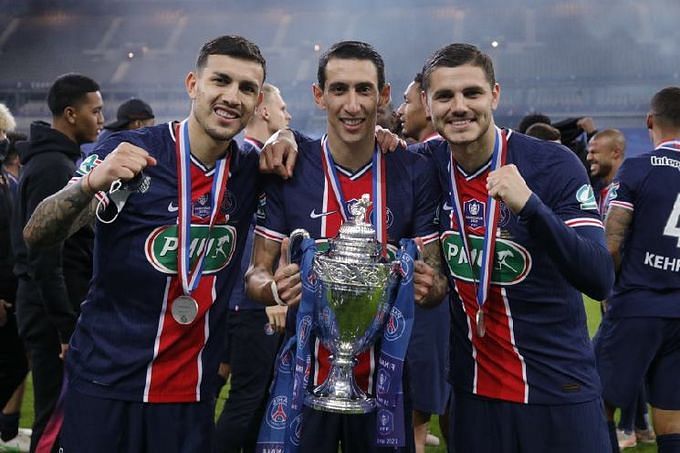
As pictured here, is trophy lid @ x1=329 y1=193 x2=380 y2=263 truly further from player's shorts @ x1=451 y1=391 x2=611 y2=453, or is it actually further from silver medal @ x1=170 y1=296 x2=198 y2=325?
player's shorts @ x1=451 y1=391 x2=611 y2=453

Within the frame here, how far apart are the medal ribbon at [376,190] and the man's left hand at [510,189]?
377 mm

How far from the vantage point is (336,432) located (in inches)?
96.9

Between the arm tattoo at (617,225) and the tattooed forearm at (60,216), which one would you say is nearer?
the tattooed forearm at (60,216)

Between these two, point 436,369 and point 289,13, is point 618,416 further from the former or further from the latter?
point 289,13

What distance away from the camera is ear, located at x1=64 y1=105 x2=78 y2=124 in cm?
404

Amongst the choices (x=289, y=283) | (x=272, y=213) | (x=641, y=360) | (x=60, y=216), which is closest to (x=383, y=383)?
(x=289, y=283)

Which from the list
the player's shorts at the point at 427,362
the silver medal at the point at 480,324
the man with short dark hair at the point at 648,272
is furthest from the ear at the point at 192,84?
the man with short dark hair at the point at 648,272

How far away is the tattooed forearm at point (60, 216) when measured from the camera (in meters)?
2.30

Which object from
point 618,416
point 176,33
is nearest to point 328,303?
point 618,416

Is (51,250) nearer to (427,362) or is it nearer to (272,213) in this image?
(272,213)

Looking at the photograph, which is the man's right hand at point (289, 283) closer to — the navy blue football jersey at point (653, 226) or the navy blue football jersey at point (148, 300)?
the navy blue football jersey at point (148, 300)

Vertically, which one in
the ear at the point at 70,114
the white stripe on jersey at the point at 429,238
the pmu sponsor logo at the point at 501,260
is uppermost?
the ear at the point at 70,114

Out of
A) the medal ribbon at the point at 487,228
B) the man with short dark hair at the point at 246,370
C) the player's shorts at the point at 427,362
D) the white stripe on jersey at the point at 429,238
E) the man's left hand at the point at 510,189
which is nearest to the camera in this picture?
the man's left hand at the point at 510,189

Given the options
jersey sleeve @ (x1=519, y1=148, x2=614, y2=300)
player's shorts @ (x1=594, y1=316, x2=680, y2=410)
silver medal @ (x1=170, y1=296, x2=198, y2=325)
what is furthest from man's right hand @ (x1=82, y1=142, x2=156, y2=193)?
player's shorts @ (x1=594, y1=316, x2=680, y2=410)
